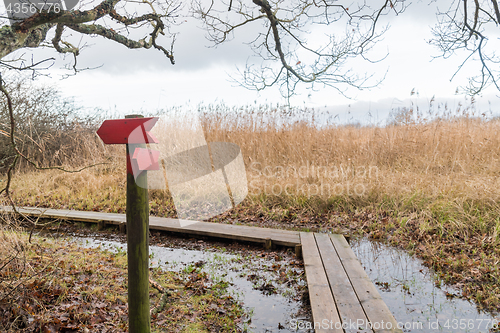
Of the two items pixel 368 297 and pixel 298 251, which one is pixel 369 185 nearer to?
pixel 298 251

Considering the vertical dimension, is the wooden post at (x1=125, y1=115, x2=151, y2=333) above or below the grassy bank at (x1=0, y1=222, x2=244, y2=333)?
above

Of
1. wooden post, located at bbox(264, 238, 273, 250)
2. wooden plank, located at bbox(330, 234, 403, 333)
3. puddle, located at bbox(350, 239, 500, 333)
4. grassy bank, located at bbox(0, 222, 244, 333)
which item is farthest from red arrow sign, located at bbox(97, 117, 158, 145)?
wooden post, located at bbox(264, 238, 273, 250)

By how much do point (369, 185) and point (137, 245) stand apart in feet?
14.0

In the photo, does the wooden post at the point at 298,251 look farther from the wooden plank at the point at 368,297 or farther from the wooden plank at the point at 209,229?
the wooden plank at the point at 368,297

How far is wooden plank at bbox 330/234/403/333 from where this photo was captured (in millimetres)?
2207

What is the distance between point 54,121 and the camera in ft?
29.9

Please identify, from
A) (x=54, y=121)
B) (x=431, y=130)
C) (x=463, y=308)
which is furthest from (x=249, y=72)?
(x=54, y=121)

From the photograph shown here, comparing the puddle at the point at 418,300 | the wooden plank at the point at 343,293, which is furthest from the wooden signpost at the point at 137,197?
the puddle at the point at 418,300

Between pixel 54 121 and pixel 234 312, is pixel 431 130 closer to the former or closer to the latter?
pixel 234 312

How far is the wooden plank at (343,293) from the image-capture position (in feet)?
7.27

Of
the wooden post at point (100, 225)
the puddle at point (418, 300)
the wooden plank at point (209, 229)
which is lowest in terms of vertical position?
the puddle at point (418, 300)

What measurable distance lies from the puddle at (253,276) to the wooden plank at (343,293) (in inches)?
12.2

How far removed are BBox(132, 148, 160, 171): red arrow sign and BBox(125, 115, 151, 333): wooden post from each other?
0.05 meters

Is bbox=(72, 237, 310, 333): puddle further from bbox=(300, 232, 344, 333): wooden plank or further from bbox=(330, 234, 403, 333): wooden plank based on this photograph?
bbox=(330, 234, 403, 333): wooden plank
